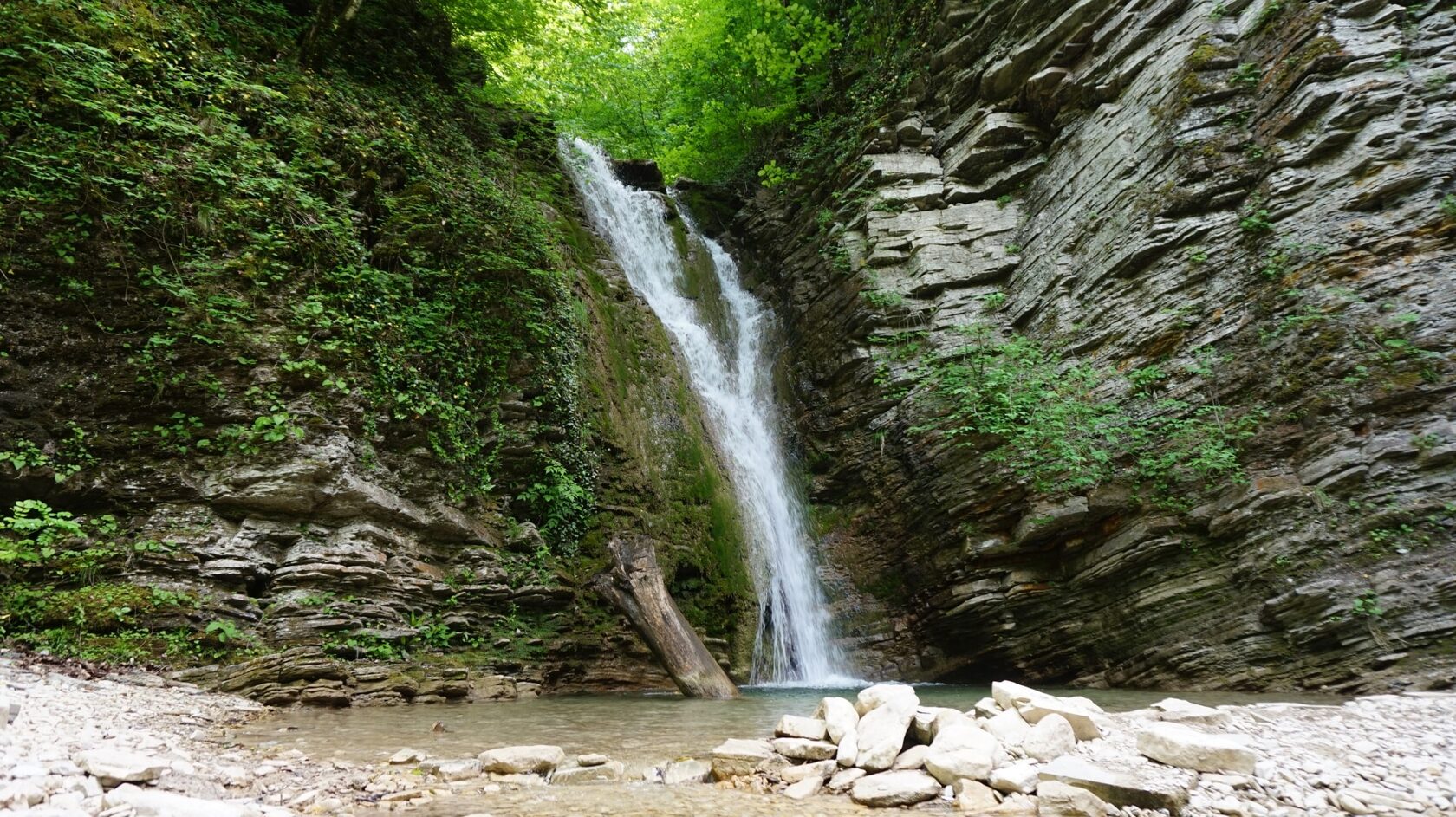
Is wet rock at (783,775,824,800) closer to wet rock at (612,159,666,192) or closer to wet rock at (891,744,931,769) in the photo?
wet rock at (891,744,931,769)

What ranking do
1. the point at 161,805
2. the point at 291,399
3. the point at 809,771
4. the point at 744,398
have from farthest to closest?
the point at 744,398 < the point at 291,399 < the point at 809,771 < the point at 161,805

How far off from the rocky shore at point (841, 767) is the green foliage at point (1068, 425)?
153 inches

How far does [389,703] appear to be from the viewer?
5.99 metres

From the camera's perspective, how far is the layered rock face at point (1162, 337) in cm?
666

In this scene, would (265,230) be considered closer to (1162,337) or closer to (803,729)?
(803,729)

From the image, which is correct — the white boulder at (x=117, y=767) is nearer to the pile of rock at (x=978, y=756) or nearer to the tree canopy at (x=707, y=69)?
the pile of rock at (x=978, y=756)

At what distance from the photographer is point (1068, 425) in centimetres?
909

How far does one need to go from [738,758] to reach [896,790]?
2.81 feet

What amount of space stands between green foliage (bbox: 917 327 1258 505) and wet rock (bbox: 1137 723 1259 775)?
5.16 meters

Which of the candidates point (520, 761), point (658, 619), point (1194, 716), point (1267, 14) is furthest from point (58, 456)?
point (1267, 14)

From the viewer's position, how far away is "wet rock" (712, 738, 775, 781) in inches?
142

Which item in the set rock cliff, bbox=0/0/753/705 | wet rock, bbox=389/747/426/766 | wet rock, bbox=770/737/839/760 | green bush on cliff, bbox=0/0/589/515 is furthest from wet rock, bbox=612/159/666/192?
wet rock, bbox=770/737/839/760

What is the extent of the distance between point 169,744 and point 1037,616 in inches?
350

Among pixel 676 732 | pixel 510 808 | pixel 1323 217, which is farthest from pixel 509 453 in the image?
pixel 1323 217
